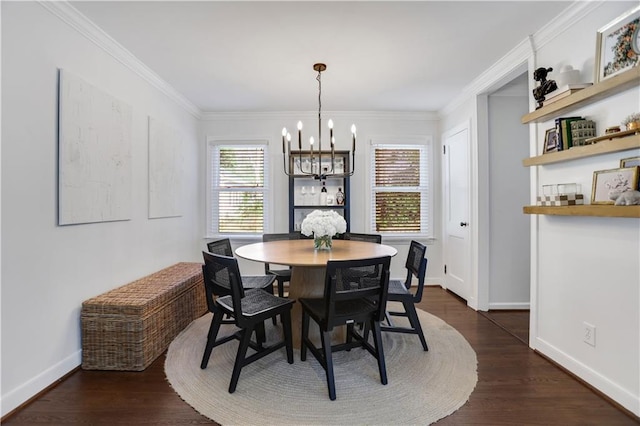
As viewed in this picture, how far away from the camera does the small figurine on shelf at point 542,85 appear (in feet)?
7.46

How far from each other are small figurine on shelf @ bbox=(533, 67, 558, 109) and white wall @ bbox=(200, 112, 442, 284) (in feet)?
7.00

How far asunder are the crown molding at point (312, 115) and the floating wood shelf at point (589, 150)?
2301mm

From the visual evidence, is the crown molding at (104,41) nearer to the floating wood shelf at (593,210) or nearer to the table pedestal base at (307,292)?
the table pedestal base at (307,292)

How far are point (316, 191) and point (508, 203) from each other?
2.32m

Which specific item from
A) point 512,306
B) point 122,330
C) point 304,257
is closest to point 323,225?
point 304,257

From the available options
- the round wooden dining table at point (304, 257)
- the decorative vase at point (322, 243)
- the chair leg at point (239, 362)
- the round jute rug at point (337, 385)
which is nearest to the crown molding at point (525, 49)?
the round wooden dining table at point (304, 257)

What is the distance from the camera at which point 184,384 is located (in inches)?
80.7

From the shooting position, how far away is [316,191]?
4.39 meters

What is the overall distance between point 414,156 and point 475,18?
2412mm

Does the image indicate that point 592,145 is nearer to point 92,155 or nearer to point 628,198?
point 628,198

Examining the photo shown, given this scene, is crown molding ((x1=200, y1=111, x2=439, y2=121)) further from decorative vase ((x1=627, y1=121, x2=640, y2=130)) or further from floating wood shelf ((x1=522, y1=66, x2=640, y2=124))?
decorative vase ((x1=627, y1=121, x2=640, y2=130))

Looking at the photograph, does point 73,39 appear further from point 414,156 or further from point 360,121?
point 414,156

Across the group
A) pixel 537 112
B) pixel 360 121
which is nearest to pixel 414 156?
pixel 360 121

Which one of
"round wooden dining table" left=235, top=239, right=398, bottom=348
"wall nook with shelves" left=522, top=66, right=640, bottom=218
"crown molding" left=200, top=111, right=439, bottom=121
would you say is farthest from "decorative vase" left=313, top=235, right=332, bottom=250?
"crown molding" left=200, top=111, right=439, bottom=121
